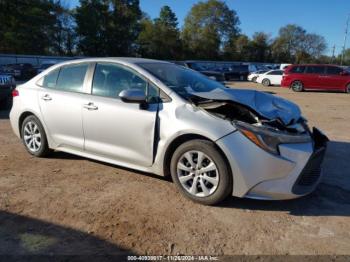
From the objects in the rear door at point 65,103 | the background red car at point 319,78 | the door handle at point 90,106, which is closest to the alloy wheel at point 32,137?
the rear door at point 65,103

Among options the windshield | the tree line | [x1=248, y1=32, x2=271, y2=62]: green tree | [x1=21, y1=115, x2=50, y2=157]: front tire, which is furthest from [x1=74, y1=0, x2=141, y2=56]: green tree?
the windshield

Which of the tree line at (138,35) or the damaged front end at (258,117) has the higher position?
the tree line at (138,35)

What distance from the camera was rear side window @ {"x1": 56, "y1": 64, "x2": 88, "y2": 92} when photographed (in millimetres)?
5273

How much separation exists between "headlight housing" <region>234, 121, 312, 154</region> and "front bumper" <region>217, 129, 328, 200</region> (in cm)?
4

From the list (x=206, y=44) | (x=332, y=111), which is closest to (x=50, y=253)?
(x=332, y=111)

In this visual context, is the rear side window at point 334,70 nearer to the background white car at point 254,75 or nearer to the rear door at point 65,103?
the background white car at point 254,75

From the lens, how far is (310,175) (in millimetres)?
4234

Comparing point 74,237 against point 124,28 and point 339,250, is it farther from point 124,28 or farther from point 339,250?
point 124,28

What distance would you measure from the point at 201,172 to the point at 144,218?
77 centimetres

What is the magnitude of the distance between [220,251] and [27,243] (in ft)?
5.49

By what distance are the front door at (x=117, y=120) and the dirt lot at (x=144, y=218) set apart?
40cm

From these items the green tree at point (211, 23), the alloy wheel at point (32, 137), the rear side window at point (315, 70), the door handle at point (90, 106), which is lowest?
the alloy wheel at point (32, 137)

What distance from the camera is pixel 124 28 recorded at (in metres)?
63.2

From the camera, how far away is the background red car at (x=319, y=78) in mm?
21891
